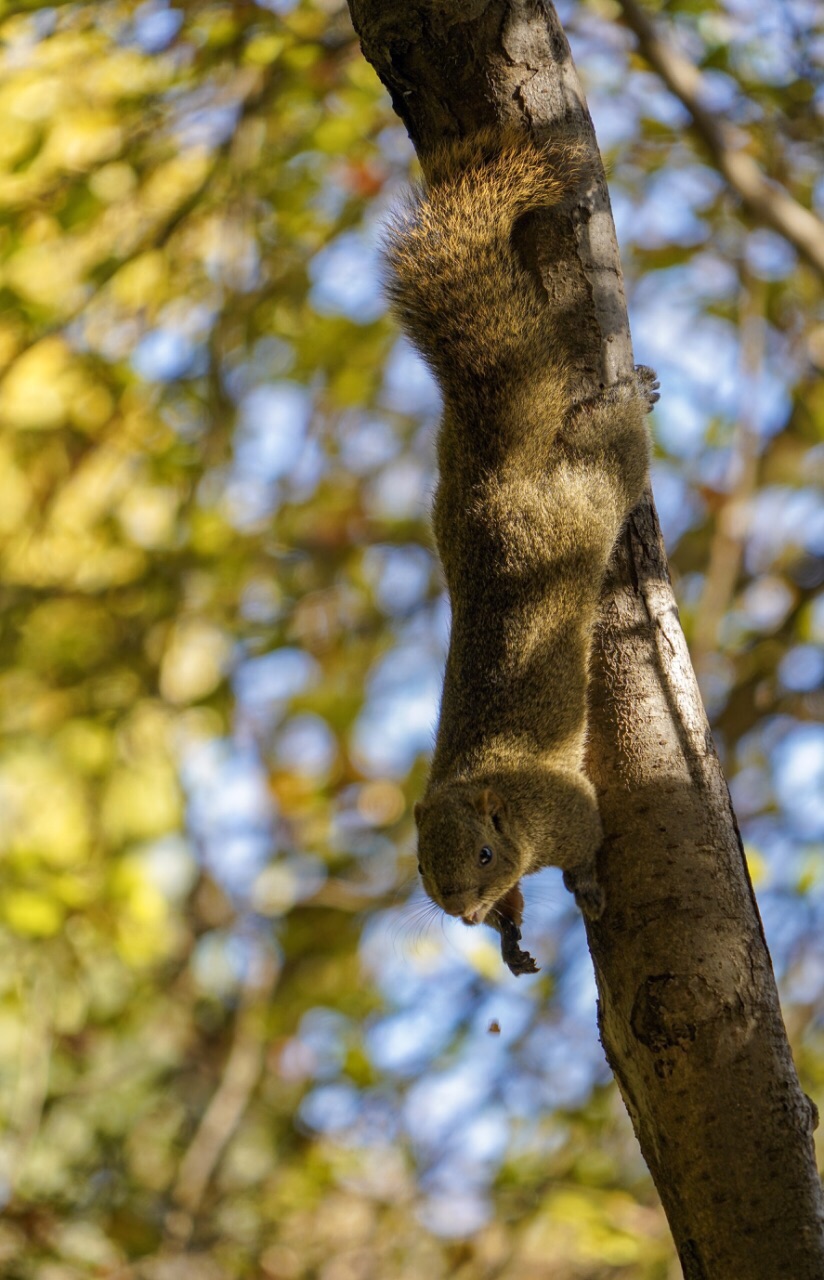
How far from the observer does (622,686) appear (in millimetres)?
1891

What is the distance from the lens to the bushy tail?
1.94 meters

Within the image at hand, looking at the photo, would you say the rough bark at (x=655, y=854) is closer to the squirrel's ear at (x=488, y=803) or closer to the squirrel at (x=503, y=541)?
the squirrel at (x=503, y=541)

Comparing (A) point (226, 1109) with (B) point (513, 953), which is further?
(A) point (226, 1109)

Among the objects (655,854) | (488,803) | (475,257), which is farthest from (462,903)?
(475,257)

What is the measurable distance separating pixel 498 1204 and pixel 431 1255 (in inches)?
20.2

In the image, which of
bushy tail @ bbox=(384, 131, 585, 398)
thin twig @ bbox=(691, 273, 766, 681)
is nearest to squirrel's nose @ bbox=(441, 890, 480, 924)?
bushy tail @ bbox=(384, 131, 585, 398)

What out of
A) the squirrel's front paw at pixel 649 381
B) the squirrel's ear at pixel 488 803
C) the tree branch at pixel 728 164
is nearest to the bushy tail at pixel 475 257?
the squirrel's front paw at pixel 649 381

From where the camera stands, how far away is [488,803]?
2.60 m

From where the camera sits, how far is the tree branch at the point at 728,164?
134 inches

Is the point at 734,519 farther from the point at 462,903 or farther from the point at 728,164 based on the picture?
the point at 462,903

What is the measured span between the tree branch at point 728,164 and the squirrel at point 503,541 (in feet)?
3.47

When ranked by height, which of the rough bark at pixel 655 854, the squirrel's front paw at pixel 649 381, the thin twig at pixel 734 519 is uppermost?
the thin twig at pixel 734 519

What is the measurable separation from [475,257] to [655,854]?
1.26 m

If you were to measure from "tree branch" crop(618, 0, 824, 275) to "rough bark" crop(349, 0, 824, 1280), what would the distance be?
1.62m
